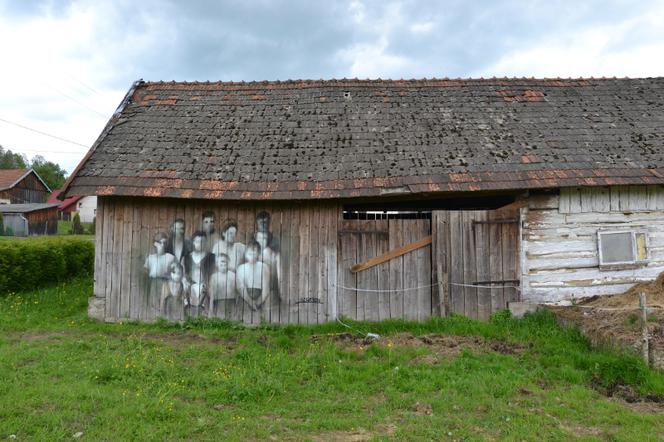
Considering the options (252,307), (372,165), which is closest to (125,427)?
(252,307)

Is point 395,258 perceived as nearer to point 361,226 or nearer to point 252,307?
point 361,226

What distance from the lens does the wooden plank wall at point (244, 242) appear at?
8.45 metres

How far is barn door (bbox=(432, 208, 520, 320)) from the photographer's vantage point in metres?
8.39

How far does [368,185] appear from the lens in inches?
320

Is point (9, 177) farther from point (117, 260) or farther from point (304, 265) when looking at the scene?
point (304, 265)

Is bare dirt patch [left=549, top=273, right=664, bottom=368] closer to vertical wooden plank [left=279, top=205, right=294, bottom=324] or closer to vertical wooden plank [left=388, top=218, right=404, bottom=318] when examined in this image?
vertical wooden plank [left=388, top=218, right=404, bottom=318]

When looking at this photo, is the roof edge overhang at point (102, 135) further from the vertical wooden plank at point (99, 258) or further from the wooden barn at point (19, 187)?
the wooden barn at point (19, 187)

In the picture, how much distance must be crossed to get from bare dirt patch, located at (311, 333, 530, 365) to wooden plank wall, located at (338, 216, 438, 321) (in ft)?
2.63

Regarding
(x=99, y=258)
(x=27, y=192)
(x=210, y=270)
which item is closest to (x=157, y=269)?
(x=210, y=270)

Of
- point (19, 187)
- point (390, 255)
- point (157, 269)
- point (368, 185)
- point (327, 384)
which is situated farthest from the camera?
point (19, 187)

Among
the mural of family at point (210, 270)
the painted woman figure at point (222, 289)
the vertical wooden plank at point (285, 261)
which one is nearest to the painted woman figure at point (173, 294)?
the mural of family at point (210, 270)

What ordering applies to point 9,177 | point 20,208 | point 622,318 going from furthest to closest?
point 9,177, point 20,208, point 622,318

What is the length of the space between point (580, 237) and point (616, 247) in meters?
0.74

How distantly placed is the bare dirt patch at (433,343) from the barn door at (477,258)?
110 centimetres
